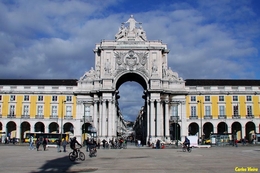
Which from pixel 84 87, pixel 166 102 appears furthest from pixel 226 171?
pixel 84 87

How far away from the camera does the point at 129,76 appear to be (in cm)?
8462

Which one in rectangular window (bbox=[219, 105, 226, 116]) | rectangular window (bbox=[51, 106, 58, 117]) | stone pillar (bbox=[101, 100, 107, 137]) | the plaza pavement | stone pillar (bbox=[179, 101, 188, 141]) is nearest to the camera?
the plaza pavement

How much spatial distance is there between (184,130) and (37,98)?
119ft

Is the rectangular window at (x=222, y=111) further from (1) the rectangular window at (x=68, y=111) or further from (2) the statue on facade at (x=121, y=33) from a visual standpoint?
(1) the rectangular window at (x=68, y=111)

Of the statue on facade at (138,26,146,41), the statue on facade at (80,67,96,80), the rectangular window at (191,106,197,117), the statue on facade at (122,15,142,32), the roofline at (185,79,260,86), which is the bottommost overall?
the rectangular window at (191,106,197,117)

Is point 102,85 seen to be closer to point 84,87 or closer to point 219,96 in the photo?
point 84,87

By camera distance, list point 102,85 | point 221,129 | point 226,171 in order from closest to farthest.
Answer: point 226,171 < point 102,85 < point 221,129

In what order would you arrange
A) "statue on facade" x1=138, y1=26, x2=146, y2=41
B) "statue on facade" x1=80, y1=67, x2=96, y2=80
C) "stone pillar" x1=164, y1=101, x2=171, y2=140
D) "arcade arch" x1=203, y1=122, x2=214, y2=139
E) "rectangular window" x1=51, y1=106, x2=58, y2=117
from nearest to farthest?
"stone pillar" x1=164, y1=101, x2=171, y2=140 → "rectangular window" x1=51, y1=106, x2=58, y2=117 → "statue on facade" x1=80, y1=67, x2=96, y2=80 → "statue on facade" x1=138, y1=26, x2=146, y2=41 → "arcade arch" x1=203, y1=122, x2=214, y2=139

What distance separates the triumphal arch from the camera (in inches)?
3082

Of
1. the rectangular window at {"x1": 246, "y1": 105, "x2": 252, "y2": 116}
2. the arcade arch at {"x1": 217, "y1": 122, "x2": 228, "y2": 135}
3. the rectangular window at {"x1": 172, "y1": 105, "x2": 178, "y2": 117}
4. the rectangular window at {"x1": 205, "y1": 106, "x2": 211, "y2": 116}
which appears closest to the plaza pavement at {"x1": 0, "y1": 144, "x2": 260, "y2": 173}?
the rectangular window at {"x1": 172, "y1": 105, "x2": 178, "y2": 117}

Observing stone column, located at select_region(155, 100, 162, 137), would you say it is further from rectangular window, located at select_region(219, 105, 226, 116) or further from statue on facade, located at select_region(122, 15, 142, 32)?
statue on facade, located at select_region(122, 15, 142, 32)

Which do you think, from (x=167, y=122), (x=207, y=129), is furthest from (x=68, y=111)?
(x=207, y=129)

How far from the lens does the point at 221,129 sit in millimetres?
86188

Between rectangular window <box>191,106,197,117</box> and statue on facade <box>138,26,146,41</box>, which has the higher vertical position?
statue on facade <box>138,26,146,41</box>
